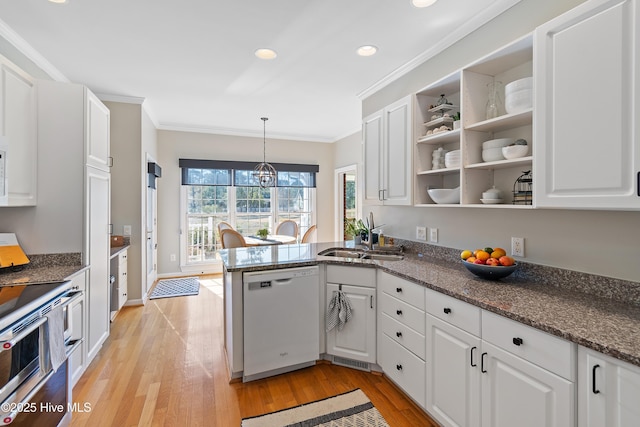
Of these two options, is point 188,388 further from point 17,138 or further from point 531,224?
point 531,224

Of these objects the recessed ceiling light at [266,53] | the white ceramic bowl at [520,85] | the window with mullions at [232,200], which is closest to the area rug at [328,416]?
the white ceramic bowl at [520,85]

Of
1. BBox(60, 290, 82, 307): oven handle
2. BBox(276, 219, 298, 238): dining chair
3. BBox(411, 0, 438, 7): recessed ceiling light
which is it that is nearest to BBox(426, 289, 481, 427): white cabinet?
BBox(411, 0, 438, 7): recessed ceiling light

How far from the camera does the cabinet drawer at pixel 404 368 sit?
192 centimetres

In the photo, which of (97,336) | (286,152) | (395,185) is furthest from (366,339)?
(286,152)

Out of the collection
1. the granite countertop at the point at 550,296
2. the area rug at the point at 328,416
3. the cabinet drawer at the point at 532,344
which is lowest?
the area rug at the point at 328,416

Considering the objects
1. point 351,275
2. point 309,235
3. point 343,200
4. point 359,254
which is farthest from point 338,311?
point 343,200

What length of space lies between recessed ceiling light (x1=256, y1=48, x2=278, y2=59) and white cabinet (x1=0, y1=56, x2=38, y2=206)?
5.59 ft

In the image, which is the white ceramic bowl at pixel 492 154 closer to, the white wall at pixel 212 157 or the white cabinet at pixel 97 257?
the white cabinet at pixel 97 257

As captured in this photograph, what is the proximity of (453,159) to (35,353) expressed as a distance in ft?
8.89

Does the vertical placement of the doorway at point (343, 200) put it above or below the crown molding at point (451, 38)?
below

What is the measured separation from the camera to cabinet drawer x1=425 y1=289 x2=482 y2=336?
1541mm

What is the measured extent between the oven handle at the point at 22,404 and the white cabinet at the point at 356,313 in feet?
5.78

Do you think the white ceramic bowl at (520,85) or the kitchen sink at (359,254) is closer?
the white ceramic bowl at (520,85)

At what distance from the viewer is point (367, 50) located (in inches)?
106
